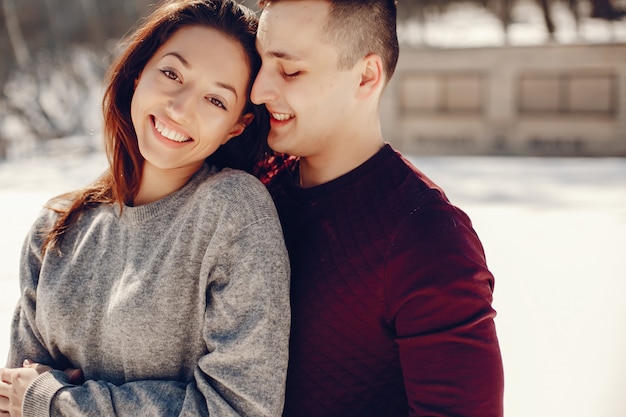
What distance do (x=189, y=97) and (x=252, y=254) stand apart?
0.46m

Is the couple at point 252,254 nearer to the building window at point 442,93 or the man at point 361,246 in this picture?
the man at point 361,246

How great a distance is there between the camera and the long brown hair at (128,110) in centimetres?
190

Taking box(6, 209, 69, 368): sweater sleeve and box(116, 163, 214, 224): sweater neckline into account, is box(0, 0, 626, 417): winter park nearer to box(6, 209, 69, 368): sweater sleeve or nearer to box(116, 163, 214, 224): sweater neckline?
box(6, 209, 69, 368): sweater sleeve

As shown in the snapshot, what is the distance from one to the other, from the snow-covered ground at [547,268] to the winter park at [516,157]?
0.01 m

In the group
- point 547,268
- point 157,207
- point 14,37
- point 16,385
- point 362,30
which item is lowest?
point 547,268

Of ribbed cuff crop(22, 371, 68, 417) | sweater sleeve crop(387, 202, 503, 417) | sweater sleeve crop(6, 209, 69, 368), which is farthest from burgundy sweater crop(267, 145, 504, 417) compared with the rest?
sweater sleeve crop(6, 209, 69, 368)

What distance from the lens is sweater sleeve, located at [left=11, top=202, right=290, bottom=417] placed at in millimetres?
1600

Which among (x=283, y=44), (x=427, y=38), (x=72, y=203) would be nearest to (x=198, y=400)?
(x=72, y=203)

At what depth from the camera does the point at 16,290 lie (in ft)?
15.9

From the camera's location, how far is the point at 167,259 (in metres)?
1.72

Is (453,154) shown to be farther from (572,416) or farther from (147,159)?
(147,159)

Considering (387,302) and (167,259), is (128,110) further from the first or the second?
(387,302)

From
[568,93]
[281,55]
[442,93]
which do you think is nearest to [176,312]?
[281,55]

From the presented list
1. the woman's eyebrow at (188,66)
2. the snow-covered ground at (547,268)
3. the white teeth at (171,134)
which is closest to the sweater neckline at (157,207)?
the white teeth at (171,134)
